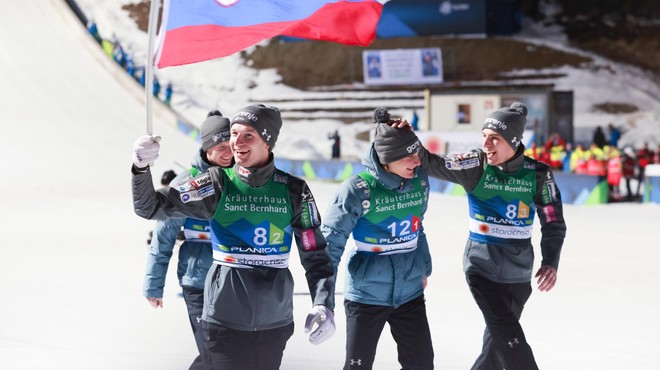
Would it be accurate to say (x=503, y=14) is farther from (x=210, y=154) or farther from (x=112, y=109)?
(x=210, y=154)

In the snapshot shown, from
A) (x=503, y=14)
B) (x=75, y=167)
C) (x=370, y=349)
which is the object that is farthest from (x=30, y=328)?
(x=503, y=14)

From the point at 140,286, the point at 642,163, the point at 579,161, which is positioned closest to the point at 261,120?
the point at 140,286

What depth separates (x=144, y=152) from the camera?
3.68 m

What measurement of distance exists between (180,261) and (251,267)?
4.44 feet

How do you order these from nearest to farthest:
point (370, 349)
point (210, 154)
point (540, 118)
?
point (370, 349)
point (210, 154)
point (540, 118)

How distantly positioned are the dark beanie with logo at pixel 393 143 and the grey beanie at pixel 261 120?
2.69 ft

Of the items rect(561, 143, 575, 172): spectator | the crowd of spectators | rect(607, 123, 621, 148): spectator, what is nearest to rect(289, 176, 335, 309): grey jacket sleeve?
the crowd of spectators

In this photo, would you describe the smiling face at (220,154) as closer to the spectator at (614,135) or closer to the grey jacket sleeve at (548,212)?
the grey jacket sleeve at (548,212)

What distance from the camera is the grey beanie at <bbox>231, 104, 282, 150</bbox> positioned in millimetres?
4070

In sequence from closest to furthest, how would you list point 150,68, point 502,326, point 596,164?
1. point 150,68
2. point 502,326
3. point 596,164

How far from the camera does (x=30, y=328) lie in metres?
7.77

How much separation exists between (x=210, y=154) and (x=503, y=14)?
36012 millimetres

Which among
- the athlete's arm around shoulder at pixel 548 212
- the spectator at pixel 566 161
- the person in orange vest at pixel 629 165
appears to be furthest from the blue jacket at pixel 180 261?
the spectator at pixel 566 161

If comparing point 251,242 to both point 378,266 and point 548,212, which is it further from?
point 548,212
